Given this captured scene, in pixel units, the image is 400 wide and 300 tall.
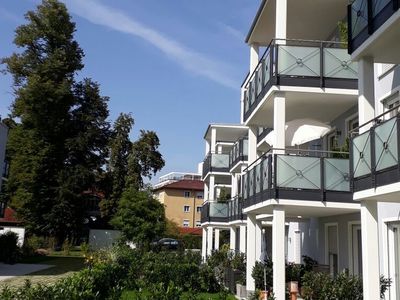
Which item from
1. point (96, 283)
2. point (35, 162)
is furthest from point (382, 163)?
point (35, 162)

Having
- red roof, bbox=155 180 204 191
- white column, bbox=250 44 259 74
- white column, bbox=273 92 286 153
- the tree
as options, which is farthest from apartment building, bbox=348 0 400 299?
red roof, bbox=155 180 204 191

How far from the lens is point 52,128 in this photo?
4972 cm

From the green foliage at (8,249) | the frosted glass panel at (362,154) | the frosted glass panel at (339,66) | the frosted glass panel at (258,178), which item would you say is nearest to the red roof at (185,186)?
the green foliage at (8,249)

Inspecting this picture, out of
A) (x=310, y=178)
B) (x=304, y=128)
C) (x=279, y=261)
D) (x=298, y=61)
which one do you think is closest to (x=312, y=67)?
(x=298, y=61)

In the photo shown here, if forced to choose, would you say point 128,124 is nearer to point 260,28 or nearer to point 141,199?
point 141,199

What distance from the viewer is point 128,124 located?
59.5 meters

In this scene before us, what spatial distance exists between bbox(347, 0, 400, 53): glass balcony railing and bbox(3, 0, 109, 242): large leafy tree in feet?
129

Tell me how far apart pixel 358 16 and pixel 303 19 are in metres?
7.42

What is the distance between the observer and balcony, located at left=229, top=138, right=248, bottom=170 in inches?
1460

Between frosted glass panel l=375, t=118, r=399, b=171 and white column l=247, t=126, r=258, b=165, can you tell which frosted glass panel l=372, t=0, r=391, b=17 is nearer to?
frosted glass panel l=375, t=118, r=399, b=171

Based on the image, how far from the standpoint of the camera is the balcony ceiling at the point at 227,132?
46.9 metres

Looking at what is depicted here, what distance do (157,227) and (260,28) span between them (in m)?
26.2

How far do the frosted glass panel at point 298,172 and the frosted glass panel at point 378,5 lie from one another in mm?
5240

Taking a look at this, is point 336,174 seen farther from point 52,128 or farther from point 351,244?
point 52,128
